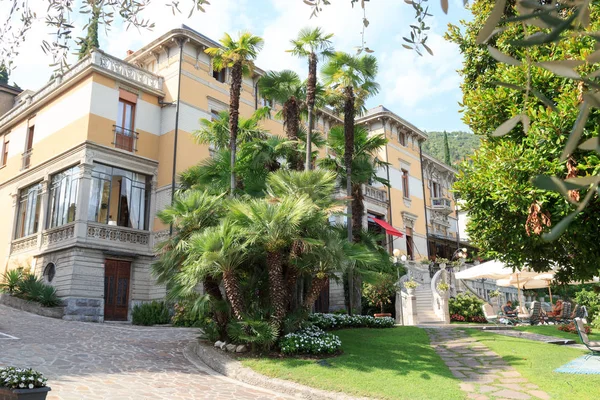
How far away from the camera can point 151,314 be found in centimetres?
2009

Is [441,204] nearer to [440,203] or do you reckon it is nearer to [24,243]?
[440,203]

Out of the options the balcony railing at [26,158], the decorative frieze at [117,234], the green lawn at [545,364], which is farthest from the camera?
the balcony railing at [26,158]

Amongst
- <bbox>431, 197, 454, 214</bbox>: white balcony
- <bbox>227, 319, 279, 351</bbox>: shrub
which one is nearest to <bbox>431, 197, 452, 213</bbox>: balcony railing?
<bbox>431, 197, 454, 214</bbox>: white balcony

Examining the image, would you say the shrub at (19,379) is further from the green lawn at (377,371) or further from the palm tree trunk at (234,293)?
the palm tree trunk at (234,293)

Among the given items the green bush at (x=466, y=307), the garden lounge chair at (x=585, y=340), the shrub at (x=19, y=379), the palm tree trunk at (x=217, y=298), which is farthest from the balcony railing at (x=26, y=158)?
the garden lounge chair at (x=585, y=340)

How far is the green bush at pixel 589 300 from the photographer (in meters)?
29.3

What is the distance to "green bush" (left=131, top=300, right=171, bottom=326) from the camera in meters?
20.0

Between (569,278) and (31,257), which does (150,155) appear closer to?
(31,257)

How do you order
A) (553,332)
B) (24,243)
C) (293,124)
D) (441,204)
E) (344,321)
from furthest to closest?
(441,204) → (24,243) → (553,332) → (293,124) → (344,321)

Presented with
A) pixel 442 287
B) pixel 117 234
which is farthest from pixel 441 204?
pixel 117 234

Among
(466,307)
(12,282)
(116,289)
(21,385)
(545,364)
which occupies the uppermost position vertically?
(12,282)

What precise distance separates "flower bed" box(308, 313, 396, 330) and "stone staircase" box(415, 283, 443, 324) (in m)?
6.06

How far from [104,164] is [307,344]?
15.0 m

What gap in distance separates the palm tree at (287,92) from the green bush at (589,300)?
71.4 feet
